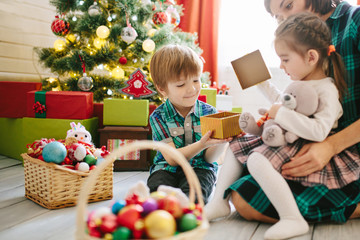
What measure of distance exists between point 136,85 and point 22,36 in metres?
1.24

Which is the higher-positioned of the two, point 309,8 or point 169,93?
point 309,8

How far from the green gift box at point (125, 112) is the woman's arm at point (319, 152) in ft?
3.49

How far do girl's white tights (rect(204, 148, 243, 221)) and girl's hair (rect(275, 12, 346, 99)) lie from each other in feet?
1.44

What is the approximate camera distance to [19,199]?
1.42 metres

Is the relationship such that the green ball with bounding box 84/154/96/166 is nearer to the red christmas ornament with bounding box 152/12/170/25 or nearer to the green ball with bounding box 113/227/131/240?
the green ball with bounding box 113/227/131/240

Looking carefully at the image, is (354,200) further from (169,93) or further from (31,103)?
(31,103)

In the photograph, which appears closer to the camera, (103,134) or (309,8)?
(309,8)

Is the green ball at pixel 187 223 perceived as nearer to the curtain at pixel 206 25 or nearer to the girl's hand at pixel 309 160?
the girl's hand at pixel 309 160

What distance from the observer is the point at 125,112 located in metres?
1.95

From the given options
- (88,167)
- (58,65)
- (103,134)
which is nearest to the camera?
(88,167)

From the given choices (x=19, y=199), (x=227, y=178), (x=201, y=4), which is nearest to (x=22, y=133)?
(x=19, y=199)

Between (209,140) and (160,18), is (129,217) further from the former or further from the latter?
(160,18)

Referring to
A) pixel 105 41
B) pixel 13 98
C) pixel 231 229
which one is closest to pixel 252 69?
pixel 231 229

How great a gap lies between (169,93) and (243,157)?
430 mm
